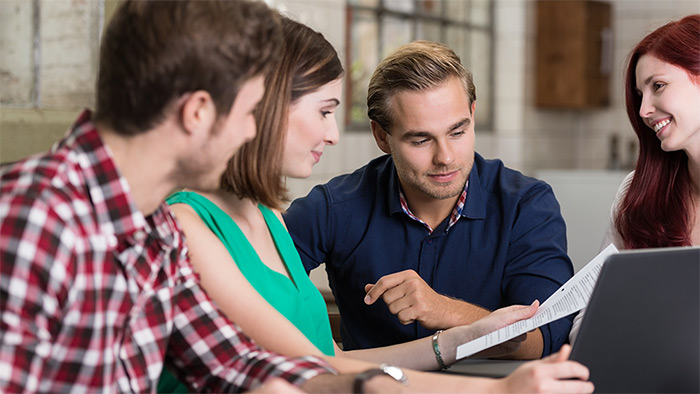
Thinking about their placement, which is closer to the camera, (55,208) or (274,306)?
(55,208)

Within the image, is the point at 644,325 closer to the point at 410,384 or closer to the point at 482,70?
the point at 410,384

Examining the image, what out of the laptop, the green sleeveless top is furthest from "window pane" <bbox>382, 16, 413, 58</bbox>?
the laptop

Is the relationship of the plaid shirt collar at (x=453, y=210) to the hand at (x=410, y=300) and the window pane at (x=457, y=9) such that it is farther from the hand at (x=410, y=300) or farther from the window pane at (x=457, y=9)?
the window pane at (x=457, y=9)

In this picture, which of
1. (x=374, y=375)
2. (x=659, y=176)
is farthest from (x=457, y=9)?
(x=374, y=375)

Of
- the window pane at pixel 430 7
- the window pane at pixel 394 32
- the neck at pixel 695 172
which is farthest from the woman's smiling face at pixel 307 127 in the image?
the window pane at pixel 430 7

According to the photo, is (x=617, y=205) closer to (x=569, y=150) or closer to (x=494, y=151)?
(x=494, y=151)

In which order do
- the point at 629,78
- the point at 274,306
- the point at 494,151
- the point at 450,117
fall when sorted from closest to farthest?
the point at 274,306, the point at 450,117, the point at 629,78, the point at 494,151

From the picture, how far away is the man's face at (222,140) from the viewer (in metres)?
1.07

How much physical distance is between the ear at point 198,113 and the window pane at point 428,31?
4.71 meters

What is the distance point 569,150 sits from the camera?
7.41m

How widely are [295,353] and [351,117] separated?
3.70m

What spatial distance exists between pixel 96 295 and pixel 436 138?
104 cm

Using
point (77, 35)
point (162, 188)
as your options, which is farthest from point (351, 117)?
point (162, 188)

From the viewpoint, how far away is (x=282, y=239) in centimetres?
158
